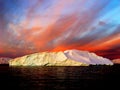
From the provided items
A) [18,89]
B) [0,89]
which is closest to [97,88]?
[18,89]

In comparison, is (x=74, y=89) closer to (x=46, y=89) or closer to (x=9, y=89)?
(x=46, y=89)

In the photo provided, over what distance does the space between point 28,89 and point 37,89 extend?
5.55ft

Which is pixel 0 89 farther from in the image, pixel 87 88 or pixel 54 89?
pixel 87 88

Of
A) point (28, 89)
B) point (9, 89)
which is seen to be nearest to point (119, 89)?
point (28, 89)

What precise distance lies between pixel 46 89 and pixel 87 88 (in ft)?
25.8

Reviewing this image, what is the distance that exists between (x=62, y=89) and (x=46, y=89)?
2.99m

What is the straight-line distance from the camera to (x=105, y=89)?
48.8m

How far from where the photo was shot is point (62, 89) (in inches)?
1923

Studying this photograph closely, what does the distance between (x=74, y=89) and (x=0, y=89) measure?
44.5 feet

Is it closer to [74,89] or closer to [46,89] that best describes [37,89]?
[46,89]

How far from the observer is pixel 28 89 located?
49125mm

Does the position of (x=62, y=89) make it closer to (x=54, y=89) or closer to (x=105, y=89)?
(x=54, y=89)

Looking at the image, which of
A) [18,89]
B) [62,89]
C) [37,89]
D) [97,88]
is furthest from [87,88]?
[18,89]

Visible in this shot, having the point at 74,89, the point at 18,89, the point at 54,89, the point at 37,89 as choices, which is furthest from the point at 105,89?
the point at 18,89
